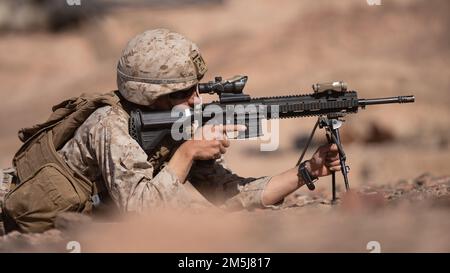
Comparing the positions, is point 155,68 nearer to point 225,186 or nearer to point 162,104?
point 162,104

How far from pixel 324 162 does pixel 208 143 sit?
87 centimetres

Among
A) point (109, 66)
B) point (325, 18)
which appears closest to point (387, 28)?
point (325, 18)

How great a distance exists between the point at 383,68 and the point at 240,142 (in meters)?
3.49

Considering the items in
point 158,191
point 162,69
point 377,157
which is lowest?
point 377,157

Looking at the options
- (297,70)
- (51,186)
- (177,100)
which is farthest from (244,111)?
(297,70)

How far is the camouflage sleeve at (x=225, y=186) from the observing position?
6.22 meters

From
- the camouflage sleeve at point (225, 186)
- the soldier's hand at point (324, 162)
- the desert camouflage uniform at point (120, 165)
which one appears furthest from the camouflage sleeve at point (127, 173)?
the soldier's hand at point (324, 162)

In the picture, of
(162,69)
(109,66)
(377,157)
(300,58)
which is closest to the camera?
(162,69)

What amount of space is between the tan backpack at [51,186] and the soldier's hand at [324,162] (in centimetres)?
132

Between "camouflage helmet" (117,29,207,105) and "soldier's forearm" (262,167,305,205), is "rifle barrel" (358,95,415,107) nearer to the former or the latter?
"soldier's forearm" (262,167,305,205)

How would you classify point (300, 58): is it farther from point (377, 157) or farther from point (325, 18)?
point (377, 157)

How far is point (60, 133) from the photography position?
5781 mm

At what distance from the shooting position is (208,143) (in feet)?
18.4

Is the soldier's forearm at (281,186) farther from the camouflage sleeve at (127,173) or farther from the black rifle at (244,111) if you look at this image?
the camouflage sleeve at (127,173)
